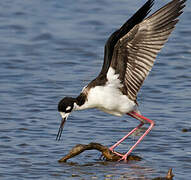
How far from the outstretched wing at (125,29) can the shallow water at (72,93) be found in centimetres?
159

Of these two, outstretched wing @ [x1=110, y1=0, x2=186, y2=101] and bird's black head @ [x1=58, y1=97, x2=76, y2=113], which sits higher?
outstretched wing @ [x1=110, y1=0, x2=186, y2=101]

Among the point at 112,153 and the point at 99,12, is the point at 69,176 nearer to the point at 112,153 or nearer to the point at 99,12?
the point at 112,153

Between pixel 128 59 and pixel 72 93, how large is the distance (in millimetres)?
3528

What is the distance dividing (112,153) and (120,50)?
1.55 meters

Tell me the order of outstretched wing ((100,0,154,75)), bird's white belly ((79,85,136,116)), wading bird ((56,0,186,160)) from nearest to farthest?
outstretched wing ((100,0,154,75))
wading bird ((56,0,186,160))
bird's white belly ((79,85,136,116))

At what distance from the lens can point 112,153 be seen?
10086 millimetres

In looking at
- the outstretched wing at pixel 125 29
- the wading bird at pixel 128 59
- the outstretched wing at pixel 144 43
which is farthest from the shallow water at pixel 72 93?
the outstretched wing at pixel 125 29

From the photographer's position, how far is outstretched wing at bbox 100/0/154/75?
9688mm

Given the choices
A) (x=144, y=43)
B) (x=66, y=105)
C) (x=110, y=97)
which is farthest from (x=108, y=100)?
(x=144, y=43)

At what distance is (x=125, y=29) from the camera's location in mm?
9734

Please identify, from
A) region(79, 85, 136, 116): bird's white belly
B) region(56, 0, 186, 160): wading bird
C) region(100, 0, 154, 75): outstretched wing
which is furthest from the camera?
region(79, 85, 136, 116): bird's white belly

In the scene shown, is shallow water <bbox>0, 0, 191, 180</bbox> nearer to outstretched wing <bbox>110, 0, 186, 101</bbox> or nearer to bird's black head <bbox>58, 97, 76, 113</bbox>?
bird's black head <bbox>58, 97, 76, 113</bbox>

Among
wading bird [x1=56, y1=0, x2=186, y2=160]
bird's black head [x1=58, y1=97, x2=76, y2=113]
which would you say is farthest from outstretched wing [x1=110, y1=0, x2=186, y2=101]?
bird's black head [x1=58, y1=97, x2=76, y2=113]

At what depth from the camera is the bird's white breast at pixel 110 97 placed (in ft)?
32.6
